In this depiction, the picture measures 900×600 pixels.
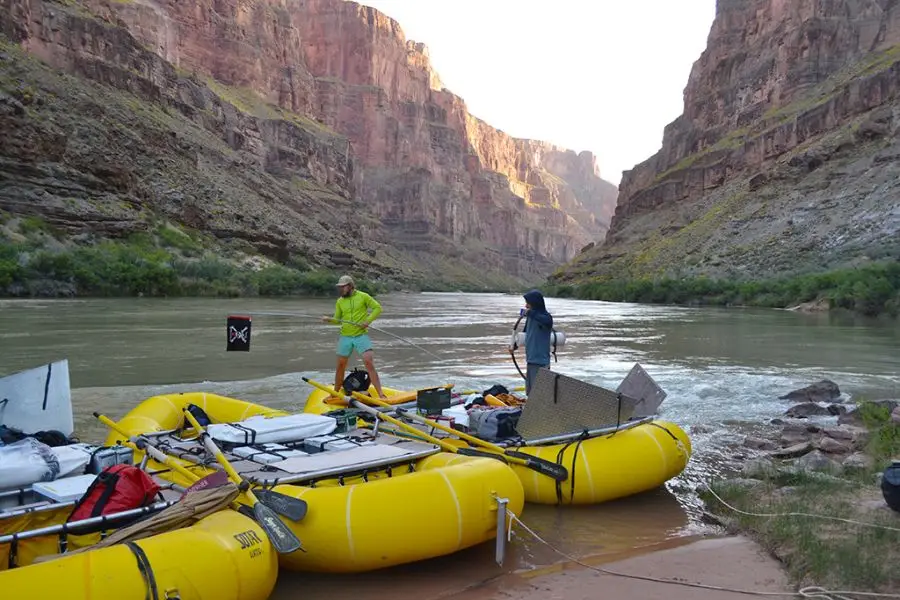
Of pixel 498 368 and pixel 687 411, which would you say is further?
pixel 498 368

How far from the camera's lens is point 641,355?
19.9 metres

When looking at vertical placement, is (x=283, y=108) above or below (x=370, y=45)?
below

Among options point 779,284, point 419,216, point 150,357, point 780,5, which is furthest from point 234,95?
point 150,357

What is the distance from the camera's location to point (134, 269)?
44.5 m

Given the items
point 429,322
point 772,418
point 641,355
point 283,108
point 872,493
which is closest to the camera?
point 872,493

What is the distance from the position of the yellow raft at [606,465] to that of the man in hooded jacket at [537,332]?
5.82 ft

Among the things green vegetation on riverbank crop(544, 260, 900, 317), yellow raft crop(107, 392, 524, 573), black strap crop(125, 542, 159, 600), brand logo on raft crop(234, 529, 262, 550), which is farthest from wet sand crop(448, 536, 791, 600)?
green vegetation on riverbank crop(544, 260, 900, 317)

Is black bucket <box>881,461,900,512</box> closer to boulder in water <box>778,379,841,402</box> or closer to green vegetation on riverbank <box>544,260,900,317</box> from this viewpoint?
boulder in water <box>778,379,841,402</box>

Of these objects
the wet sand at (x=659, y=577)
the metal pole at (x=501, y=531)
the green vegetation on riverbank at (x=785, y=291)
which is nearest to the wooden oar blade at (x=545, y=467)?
the wet sand at (x=659, y=577)

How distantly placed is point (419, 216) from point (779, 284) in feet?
436

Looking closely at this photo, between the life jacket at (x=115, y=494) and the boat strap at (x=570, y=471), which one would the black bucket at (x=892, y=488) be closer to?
the boat strap at (x=570, y=471)

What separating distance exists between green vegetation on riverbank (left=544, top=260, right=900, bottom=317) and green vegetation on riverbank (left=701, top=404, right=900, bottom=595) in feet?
110

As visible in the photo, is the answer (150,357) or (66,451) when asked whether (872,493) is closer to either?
(66,451)

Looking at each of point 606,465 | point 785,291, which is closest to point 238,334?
point 606,465
